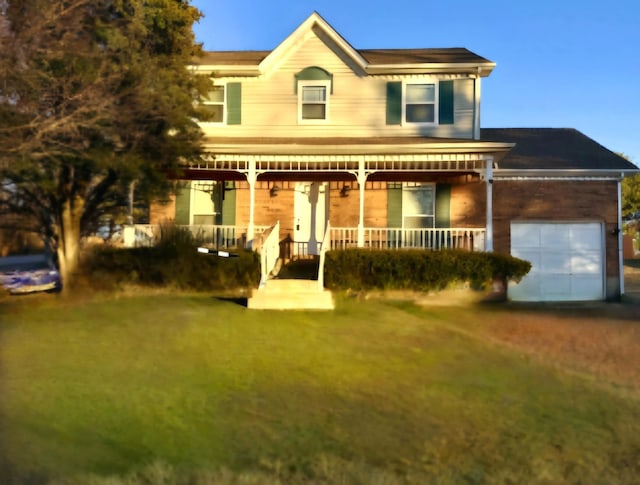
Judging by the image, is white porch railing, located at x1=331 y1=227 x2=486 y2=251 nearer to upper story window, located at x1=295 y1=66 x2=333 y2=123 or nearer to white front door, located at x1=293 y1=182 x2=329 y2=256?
white front door, located at x1=293 y1=182 x2=329 y2=256

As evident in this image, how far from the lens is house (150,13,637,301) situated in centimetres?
1554

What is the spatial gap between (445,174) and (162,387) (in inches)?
431

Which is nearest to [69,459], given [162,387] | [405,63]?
[162,387]

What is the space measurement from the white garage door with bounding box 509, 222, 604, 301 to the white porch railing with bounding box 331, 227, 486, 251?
6.14ft

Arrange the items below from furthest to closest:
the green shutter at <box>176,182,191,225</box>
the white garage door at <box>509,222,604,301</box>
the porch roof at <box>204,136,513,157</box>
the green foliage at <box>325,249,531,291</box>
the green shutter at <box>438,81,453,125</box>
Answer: the green shutter at <box>176,182,191,225</box>, the green shutter at <box>438,81,453,125</box>, the white garage door at <box>509,222,604,301</box>, the porch roof at <box>204,136,513,157</box>, the green foliage at <box>325,249,531,291</box>

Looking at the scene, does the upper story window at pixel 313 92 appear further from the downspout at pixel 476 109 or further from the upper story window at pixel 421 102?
the downspout at pixel 476 109

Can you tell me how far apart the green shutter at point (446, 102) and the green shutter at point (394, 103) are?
1080 mm

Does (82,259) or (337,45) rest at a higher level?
(337,45)

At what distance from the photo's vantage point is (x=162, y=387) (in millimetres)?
6629

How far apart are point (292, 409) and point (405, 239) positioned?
10134mm

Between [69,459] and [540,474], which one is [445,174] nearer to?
[540,474]

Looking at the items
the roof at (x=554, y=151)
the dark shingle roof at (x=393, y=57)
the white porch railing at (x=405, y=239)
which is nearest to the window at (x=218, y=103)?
the dark shingle roof at (x=393, y=57)

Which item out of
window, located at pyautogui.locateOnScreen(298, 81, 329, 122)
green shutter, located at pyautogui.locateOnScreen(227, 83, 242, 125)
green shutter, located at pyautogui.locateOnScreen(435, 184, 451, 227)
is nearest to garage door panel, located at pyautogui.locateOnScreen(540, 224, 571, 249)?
green shutter, located at pyautogui.locateOnScreen(435, 184, 451, 227)

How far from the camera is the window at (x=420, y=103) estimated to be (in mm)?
16031
